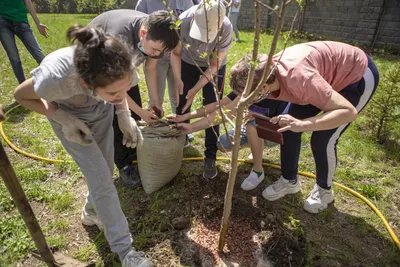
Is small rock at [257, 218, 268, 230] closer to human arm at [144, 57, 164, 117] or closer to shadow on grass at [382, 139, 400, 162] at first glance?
human arm at [144, 57, 164, 117]

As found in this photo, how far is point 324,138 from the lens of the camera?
192cm

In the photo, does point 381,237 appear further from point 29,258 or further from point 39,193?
point 39,193

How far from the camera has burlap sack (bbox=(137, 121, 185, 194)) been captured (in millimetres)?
2199

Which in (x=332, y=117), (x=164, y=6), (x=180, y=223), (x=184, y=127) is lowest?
(x=180, y=223)

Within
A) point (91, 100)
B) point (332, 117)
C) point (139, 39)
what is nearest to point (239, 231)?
point (332, 117)

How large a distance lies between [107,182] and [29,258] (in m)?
0.85

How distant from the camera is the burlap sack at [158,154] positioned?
86.6 inches

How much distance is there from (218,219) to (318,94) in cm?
114

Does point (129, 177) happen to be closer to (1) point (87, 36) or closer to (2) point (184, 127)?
(2) point (184, 127)

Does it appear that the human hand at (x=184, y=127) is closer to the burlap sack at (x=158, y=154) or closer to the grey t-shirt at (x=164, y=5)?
the burlap sack at (x=158, y=154)

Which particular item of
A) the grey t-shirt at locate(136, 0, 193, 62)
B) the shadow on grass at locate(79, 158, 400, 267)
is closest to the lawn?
the shadow on grass at locate(79, 158, 400, 267)

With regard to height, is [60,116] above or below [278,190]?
above

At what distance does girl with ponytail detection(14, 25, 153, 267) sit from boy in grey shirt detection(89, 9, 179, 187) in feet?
0.83

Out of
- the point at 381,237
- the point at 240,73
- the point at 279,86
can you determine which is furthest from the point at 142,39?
the point at 381,237
